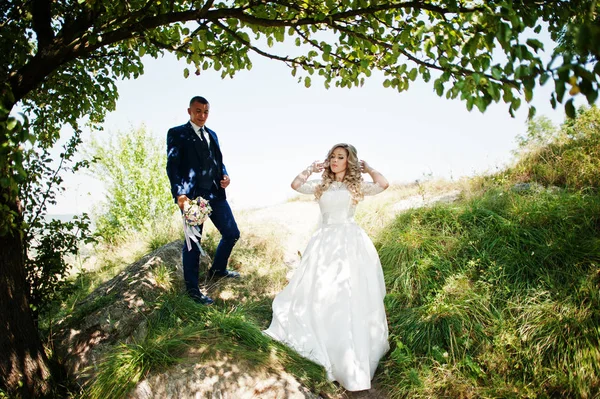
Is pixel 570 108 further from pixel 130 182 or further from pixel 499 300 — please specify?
pixel 130 182

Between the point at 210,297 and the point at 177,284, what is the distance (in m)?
0.57

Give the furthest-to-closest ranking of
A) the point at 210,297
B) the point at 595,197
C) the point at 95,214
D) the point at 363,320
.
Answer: the point at 95,214 → the point at 210,297 → the point at 595,197 → the point at 363,320

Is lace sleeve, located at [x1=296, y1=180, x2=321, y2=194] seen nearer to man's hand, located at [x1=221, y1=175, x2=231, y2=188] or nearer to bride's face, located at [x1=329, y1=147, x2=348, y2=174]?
bride's face, located at [x1=329, y1=147, x2=348, y2=174]

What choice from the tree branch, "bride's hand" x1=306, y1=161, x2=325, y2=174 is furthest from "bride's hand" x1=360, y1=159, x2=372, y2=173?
the tree branch

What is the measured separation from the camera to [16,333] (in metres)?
3.98

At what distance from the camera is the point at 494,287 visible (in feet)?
16.4

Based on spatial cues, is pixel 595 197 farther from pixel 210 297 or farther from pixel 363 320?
pixel 210 297

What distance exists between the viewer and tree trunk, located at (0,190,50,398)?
3.87m

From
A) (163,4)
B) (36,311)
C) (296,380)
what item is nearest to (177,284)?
(36,311)

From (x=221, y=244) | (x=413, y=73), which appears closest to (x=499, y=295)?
(x=413, y=73)

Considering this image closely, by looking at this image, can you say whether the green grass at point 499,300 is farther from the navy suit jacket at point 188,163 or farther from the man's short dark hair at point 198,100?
the man's short dark hair at point 198,100

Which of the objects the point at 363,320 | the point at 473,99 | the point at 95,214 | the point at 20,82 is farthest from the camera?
the point at 95,214

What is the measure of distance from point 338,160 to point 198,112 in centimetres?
207

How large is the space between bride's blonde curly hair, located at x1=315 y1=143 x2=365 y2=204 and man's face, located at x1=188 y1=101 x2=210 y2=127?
72.6 inches
